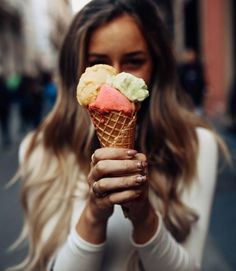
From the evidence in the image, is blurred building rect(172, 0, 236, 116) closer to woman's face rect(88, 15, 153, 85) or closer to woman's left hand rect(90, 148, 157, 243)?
woman's face rect(88, 15, 153, 85)

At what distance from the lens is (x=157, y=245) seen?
1279mm

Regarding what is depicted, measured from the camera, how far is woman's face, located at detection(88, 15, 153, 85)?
52.4 inches

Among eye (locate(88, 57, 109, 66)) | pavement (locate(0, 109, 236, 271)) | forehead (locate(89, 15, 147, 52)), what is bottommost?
pavement (locate(0, 109, 236, 271))

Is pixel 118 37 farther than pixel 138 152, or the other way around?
pixel 118 37

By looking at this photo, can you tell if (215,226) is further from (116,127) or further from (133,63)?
(116,127)

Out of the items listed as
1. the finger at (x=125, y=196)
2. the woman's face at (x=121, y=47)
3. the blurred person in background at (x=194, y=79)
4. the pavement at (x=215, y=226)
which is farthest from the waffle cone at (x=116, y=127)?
the blurred person in background at (x=194, y=79)

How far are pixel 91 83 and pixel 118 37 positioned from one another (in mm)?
331

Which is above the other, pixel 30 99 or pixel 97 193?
pixel 97 193

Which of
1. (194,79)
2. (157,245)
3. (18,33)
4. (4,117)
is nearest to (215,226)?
(157,245)

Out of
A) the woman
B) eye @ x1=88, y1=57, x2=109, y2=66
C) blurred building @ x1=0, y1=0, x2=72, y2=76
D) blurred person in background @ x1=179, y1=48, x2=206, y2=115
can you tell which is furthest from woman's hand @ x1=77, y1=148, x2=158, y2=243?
blurred building @ x1=0, y1=0, x2=72, y2=76

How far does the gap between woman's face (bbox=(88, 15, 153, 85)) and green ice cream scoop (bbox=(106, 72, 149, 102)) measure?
0.28 meters

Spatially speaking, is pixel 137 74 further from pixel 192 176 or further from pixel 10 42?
pixel 10 42

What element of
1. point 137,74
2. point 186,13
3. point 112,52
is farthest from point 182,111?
point 186,13

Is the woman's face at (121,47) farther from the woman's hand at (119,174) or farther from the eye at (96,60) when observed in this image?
→ the woman's hand at (119,174)
